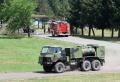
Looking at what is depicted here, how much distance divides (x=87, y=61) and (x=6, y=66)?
6160 mm

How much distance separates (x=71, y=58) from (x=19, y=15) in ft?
133

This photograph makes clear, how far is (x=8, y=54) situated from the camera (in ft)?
139

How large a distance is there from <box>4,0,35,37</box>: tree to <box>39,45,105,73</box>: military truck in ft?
126

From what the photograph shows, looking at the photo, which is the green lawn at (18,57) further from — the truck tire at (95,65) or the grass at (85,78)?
the grass at (85,78)

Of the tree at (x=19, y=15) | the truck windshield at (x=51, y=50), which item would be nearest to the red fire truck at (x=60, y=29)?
the tree at (x=19, y=15)

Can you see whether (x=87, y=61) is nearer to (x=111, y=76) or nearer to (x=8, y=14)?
(x=111, y=76)

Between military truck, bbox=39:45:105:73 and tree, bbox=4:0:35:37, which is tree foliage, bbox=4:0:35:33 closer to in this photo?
tree, bbox=4:0:35:37

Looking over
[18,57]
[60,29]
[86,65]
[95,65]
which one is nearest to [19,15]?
[60,29]

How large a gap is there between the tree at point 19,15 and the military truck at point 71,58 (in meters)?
38.5

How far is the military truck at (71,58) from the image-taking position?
30.5 m

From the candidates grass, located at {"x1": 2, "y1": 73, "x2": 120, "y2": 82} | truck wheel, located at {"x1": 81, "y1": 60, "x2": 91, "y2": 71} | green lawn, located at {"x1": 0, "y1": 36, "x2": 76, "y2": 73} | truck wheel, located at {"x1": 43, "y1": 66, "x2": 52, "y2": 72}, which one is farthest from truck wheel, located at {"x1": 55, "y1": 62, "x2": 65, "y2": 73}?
grass, located at {"x1": 2, "y1": 73, "x2": 120, "y2": 82}

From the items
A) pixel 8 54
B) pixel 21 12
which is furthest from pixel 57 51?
pixel 21 12

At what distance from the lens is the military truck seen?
30484 millimetres

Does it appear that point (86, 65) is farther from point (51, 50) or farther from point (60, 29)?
point (60, 29)
